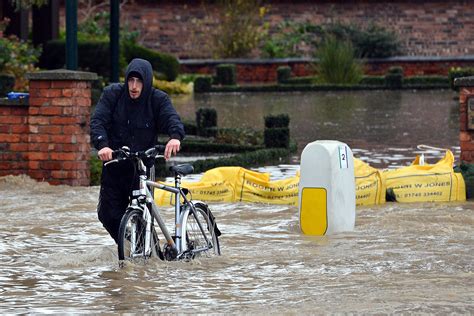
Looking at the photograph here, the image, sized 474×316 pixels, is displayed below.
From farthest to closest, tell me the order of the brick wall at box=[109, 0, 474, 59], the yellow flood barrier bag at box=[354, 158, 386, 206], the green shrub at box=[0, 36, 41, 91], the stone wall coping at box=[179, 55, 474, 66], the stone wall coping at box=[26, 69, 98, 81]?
1. the brick wall at box=[109, 0, 474, 59]
2. the stone wall coping at box=[179, 55, 474, 66]
3. the green shrub at box=[0, 36, 41, 91]
4. the stone wall coping at box=[26, 69, 98, 81]
5. the yellow flood barrier bag at box=[354, 158, 386, 206]

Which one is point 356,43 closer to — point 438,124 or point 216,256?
point 438,124

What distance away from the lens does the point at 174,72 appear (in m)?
33.4

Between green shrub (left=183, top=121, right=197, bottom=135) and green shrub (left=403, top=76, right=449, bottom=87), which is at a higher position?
green shrub (left=403, top=76, right=449, bottom=87)

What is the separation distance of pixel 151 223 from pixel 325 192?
2.59m

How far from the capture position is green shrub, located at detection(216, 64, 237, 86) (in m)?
33.4

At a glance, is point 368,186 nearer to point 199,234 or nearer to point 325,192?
point 325,192

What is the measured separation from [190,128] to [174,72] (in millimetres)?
14176

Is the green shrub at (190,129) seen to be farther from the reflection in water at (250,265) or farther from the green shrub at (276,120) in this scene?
the reflection in water at (250,265)

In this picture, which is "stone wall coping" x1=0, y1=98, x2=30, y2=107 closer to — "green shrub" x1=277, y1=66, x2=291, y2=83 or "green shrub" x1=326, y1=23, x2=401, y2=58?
"green shrub" x1=277, y1=66, x2=291, y2=83

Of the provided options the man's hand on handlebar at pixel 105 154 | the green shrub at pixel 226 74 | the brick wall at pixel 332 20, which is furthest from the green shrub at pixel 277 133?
the brick wall at pixel 332 20

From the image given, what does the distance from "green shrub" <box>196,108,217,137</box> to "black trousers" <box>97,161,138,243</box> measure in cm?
984

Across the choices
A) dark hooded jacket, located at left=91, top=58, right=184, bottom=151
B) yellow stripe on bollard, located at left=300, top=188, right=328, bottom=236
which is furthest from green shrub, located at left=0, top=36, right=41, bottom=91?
dark hooded jacket, located at left=91, top=58, right=184, bottom=151

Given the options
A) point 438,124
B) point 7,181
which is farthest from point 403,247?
point 438,124

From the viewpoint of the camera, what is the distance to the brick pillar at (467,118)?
43.5 feet
